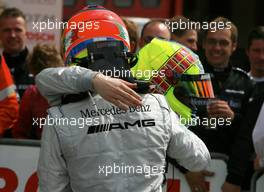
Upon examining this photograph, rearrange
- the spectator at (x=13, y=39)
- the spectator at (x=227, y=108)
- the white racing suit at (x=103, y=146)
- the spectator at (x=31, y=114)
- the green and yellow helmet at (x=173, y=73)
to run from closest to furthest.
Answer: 1. the white racing suit at (x=103, y=146)
2. the green and yellow helmet at (x=173, y=73)
3. the spectator at (x=227, y=108)
4. the spectator at (x=31, y=114)
5. the spectator at (x=13, y=39)

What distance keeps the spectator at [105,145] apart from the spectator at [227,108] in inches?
61.9

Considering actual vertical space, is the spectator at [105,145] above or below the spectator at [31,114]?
above

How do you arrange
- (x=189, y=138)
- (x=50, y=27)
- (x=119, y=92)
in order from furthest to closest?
(x=50, y=27) < (x=189, y=138) < (x=119, y=92)

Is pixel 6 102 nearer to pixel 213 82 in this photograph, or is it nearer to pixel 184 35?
pixel 213 82

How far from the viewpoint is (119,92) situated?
275cm

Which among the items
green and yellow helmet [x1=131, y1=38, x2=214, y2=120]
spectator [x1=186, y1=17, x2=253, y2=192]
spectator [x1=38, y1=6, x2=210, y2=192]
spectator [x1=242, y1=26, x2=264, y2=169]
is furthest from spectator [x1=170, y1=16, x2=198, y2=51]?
spectator [x1=38, y1=6, x2=210, y2=192]

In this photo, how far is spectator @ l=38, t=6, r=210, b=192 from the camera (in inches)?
112

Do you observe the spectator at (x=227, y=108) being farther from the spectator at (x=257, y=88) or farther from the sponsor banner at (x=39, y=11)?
the sponsor banner at (x=39, y=11)

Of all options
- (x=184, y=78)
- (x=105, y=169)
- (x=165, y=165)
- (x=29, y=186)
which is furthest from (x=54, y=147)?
(x=29, y=186)

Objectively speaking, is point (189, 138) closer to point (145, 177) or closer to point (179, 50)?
point (145, 177)

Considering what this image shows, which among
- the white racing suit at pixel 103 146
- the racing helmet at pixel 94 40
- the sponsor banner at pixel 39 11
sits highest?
the racing helmet at pixel 94 40

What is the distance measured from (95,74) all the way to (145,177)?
470 mm

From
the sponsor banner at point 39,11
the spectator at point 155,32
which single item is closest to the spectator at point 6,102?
the spectator at point 155,32

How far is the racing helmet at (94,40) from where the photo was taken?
2883 mm
